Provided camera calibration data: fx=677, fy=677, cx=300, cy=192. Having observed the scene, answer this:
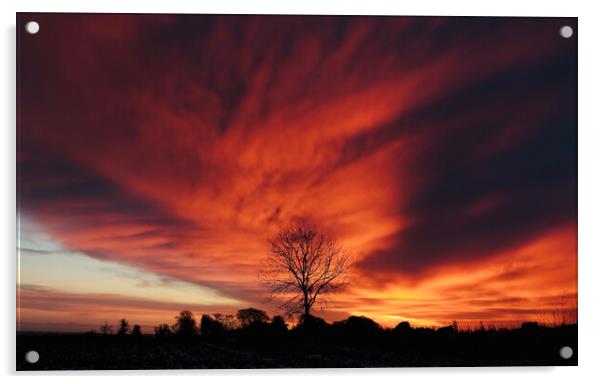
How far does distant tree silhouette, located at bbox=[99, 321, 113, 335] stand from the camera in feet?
14.6

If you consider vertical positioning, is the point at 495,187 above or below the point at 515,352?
above

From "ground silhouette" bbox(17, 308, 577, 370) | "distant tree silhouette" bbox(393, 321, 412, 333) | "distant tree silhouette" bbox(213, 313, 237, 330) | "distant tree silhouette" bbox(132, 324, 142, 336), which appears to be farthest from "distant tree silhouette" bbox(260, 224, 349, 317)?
"distant tree silhouette" bbox(132, 324, 142, 336)

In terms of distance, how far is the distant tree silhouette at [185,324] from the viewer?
4.50 metres

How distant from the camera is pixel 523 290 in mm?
4637

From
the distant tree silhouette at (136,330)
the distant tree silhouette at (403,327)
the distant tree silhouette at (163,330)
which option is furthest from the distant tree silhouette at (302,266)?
the distant tree silhouette at (136,330)

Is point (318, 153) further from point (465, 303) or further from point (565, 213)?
point (565, 213)

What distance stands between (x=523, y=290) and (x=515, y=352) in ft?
1.41

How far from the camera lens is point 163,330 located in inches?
177

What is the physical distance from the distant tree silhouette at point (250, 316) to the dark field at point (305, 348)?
0.17 feet

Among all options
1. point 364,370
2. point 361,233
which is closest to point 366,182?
point 361,233

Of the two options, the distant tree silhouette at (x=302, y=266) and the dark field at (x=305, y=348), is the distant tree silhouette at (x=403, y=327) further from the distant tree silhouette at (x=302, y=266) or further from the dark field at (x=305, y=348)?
the distant tree silhouette at (x=302, y=266)

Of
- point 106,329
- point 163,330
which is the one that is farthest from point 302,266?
point 106,329

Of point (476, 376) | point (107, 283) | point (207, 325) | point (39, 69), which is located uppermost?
point (39, 69)

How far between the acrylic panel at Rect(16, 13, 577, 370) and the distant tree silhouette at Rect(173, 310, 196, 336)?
0.6 inches
